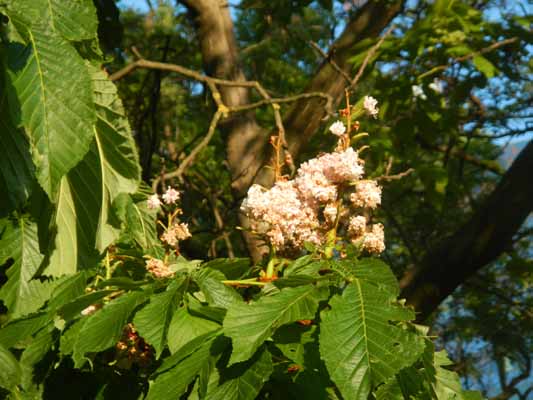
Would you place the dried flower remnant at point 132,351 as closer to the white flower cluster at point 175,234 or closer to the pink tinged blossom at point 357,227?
the white flower cluster at point 175,234

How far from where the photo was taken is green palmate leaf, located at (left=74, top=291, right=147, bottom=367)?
1.10m

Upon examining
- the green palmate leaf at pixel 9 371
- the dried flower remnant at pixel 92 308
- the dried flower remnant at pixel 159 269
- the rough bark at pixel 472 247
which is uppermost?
the rough bark at pixel 472 247

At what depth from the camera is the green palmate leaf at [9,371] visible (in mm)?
1250

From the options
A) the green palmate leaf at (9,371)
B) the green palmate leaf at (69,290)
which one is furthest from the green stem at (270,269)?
the green palmate leaf at (9,371)

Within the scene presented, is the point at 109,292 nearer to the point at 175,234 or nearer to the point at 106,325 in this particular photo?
the point at 106,325

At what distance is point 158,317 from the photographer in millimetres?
1093

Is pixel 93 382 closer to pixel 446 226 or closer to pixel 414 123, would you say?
pixel 414 123

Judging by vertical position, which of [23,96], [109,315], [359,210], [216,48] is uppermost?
[216,48]

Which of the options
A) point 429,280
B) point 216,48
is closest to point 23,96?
point 216,48

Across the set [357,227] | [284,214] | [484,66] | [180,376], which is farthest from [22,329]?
[484,66]

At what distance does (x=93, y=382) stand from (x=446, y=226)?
7.27 m

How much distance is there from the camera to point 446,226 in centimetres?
817

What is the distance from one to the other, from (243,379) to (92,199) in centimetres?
69

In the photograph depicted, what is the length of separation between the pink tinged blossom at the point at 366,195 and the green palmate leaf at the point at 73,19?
0.56 m
